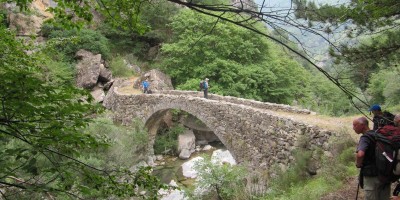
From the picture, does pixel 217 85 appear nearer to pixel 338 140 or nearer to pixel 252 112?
pixel 252 112

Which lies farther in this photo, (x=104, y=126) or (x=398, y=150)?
(x=104, y=126)

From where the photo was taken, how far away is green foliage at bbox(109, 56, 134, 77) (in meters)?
22.3

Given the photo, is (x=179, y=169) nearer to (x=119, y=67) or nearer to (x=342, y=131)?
(x=342, y=131)

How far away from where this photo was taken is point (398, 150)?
2.85 m

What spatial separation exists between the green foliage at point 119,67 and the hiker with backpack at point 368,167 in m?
20.6

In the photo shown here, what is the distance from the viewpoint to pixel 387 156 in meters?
2.84

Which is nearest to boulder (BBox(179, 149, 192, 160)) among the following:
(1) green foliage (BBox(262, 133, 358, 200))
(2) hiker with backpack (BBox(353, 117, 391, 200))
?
(1) green foliage (BBox(262, 133, 358, 200))

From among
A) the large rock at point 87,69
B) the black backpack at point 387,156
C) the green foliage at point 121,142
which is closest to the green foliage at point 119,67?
the large rock at point 87,69

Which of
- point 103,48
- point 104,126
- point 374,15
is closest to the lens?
point 374,15

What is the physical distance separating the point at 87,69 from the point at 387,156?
19808 millimetres

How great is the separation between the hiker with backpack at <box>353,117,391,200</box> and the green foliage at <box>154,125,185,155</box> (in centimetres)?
1510

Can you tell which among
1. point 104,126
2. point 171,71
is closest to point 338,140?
point 104,126

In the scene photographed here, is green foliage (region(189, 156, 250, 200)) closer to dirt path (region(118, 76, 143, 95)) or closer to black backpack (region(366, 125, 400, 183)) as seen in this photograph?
black backpack (region(366, 125, 400, 183))

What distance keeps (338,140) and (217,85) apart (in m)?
11.9
